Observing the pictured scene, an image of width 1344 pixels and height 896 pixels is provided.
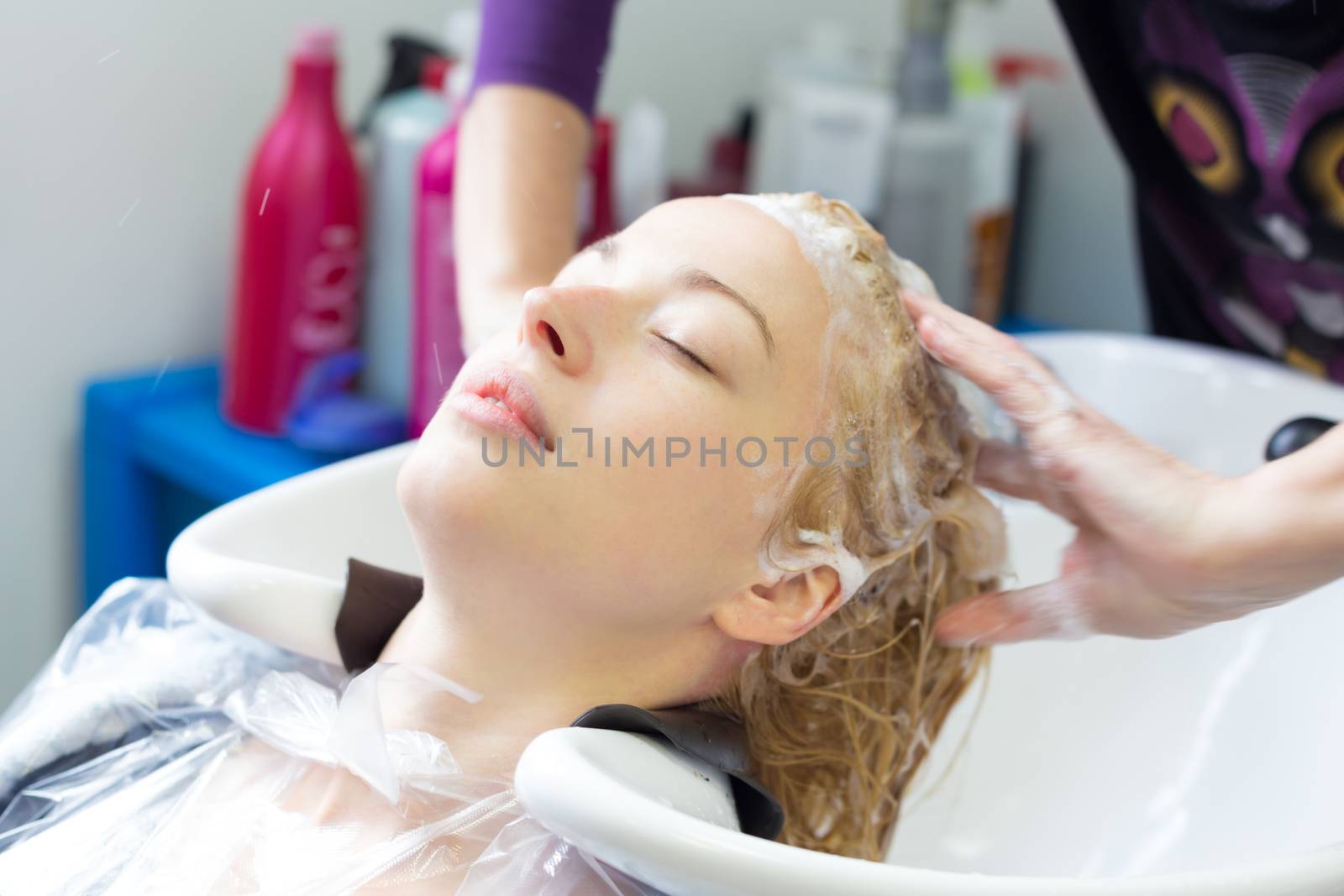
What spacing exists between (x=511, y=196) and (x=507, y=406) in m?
0.38

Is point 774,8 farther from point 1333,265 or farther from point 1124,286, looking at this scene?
point 1333,265

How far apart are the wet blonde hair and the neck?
0.27 feet

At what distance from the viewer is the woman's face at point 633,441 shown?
778mm

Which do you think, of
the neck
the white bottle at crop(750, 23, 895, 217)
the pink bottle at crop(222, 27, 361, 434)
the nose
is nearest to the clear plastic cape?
the neck

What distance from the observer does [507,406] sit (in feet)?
2.60

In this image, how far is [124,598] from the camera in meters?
1.03

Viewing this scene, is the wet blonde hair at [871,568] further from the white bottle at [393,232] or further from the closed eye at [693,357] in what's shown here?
the white bottle at [393,232]

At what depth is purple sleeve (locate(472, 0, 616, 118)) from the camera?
115 cm

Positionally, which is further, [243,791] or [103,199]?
[103,199]

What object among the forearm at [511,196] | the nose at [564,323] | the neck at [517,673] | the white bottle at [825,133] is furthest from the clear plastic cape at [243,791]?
the white bottle at [825,133]

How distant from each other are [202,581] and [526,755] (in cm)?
34

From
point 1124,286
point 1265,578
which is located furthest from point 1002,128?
point 1265,578

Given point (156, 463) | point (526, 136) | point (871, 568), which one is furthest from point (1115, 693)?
point (156, 463)

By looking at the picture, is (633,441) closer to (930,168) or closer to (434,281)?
(434,281)
